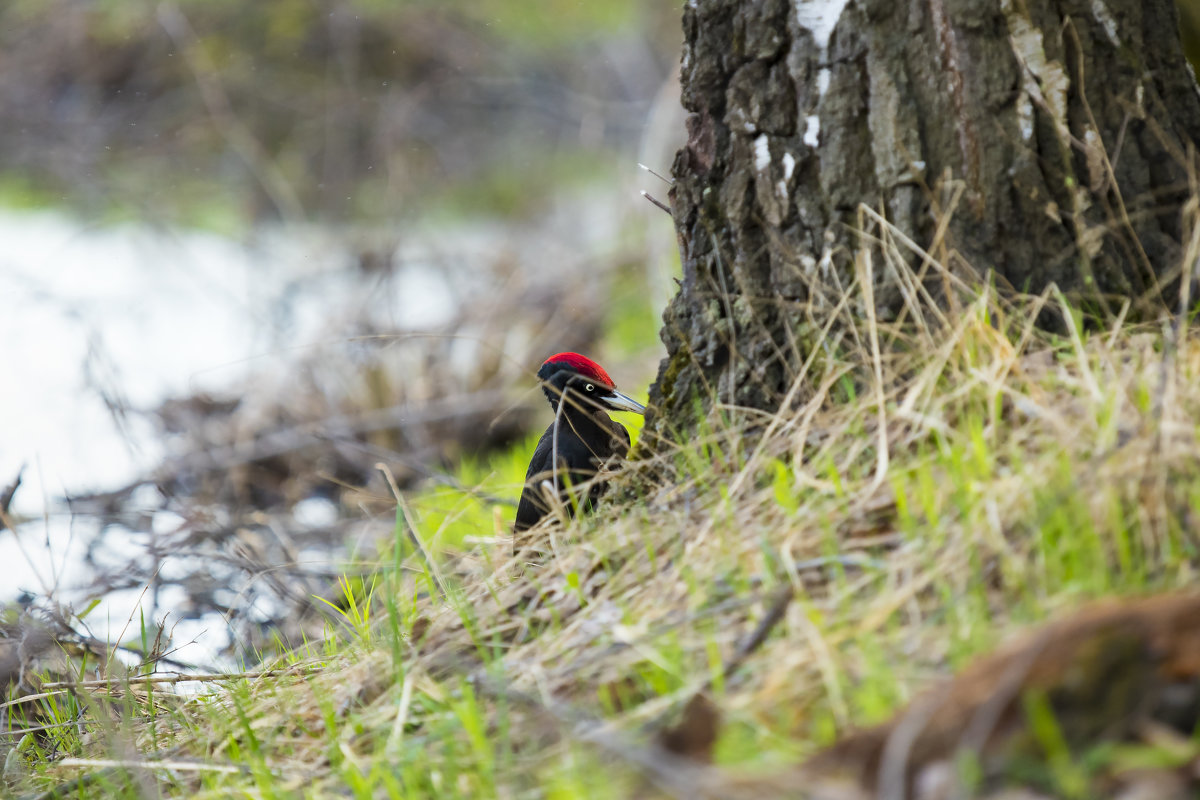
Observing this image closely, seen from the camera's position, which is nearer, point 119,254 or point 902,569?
point 902,569

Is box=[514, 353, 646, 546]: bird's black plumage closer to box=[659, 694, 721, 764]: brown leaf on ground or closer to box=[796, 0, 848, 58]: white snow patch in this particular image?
box=[796, 0, 848, 58]: white snow patch

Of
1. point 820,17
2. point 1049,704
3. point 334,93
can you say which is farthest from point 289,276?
point 1049,704

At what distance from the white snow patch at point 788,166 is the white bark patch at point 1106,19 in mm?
619

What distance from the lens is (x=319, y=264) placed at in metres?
6.49

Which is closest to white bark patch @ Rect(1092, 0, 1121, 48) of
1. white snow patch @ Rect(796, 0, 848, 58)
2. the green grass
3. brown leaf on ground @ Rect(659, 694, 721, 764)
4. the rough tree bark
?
the rough tree bark

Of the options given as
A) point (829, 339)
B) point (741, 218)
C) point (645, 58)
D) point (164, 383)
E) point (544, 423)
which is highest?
point (645, 58)

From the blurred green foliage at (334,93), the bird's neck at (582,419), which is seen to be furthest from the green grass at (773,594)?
the blurred green foliage at (334,93)

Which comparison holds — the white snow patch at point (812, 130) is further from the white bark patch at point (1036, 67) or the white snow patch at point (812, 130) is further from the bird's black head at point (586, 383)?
the bird's black head at point (586, 383)

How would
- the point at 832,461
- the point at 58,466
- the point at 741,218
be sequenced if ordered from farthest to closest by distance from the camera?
the point at 58,466
the point at 741,218
the point at 832,461

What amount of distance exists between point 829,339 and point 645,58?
9.54 meters

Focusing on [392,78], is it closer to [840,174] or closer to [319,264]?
[319,264]

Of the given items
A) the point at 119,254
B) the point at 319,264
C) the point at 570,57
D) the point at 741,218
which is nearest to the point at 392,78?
the point at 570,57

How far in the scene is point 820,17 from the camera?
80.1 inches

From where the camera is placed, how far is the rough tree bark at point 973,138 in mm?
1951
